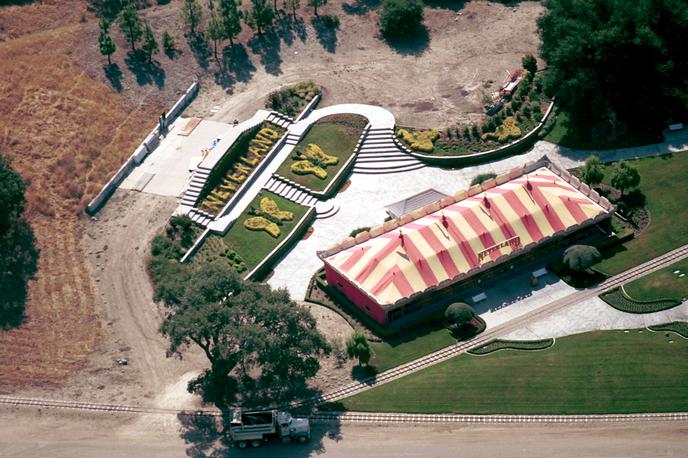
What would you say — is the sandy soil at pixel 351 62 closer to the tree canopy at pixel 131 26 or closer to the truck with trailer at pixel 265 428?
the tree canopy at pixel 131 26

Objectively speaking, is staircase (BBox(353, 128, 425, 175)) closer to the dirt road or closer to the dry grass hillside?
the dry grass hillside

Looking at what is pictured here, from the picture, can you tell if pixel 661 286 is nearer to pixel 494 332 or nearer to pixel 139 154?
pixel 494 332

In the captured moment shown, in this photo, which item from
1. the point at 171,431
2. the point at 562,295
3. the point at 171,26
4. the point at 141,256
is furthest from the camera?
the point at 171,26

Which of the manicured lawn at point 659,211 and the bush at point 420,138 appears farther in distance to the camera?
the bush at point 420,138

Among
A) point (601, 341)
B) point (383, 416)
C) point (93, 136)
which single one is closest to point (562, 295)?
point (601, 341)

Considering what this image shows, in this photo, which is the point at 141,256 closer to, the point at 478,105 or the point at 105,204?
the point at 105,204

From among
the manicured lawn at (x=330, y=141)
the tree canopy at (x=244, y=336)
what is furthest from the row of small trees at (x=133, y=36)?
the tree canopy at (x=244, y=336)
